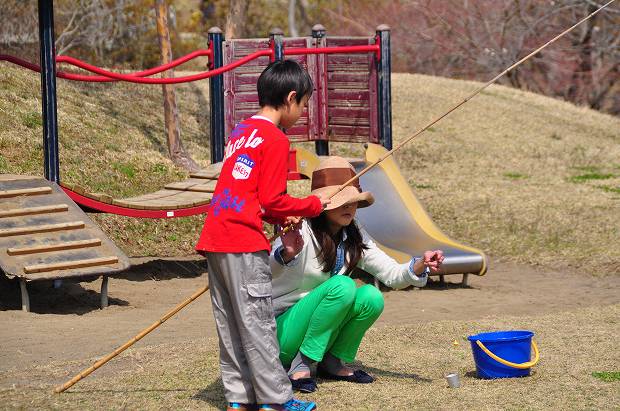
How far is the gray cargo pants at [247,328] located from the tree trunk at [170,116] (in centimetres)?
902

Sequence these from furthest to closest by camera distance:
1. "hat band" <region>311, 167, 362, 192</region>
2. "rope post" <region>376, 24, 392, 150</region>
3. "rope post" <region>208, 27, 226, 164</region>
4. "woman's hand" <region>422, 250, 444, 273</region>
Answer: "rope post" <region>376, 24, 392, 150</region> → "rope post" <region>208, 27, 226, 164</region> → "hat band" <region>311, 167, 362, 192</region> → "woman's hand" <region>422, 250, 444, 273</region>

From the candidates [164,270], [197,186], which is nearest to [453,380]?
[164,270]

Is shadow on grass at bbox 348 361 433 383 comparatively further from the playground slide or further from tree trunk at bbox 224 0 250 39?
tree trunk at bbox 224 0 250 39

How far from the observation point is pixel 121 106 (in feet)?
50.1

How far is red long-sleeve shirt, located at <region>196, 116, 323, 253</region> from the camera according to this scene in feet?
14.4

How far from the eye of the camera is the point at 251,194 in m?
4.41

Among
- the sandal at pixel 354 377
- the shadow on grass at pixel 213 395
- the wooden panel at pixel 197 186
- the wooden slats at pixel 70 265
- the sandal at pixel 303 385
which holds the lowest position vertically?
the shadow on grass at pixel 213 395

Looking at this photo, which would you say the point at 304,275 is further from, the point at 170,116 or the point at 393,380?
the point at 170,116

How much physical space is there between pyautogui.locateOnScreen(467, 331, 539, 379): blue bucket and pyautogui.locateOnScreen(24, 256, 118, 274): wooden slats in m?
3.25

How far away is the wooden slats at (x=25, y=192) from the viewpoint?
26.8 feet

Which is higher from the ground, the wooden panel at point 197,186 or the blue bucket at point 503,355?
the wooden panel at point 197,186

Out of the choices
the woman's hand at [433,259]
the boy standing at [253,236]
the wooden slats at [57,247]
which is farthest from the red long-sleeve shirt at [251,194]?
the wooden slats at [57,247]

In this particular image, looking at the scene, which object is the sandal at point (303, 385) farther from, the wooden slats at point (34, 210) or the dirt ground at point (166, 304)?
the wooden slats at point (34, 210)

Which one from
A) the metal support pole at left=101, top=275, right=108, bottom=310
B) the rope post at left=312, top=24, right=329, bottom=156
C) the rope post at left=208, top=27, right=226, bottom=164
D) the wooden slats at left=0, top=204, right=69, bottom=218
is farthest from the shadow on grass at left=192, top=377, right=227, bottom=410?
the rope post at left=312, top=24, right=329, bottom=156
